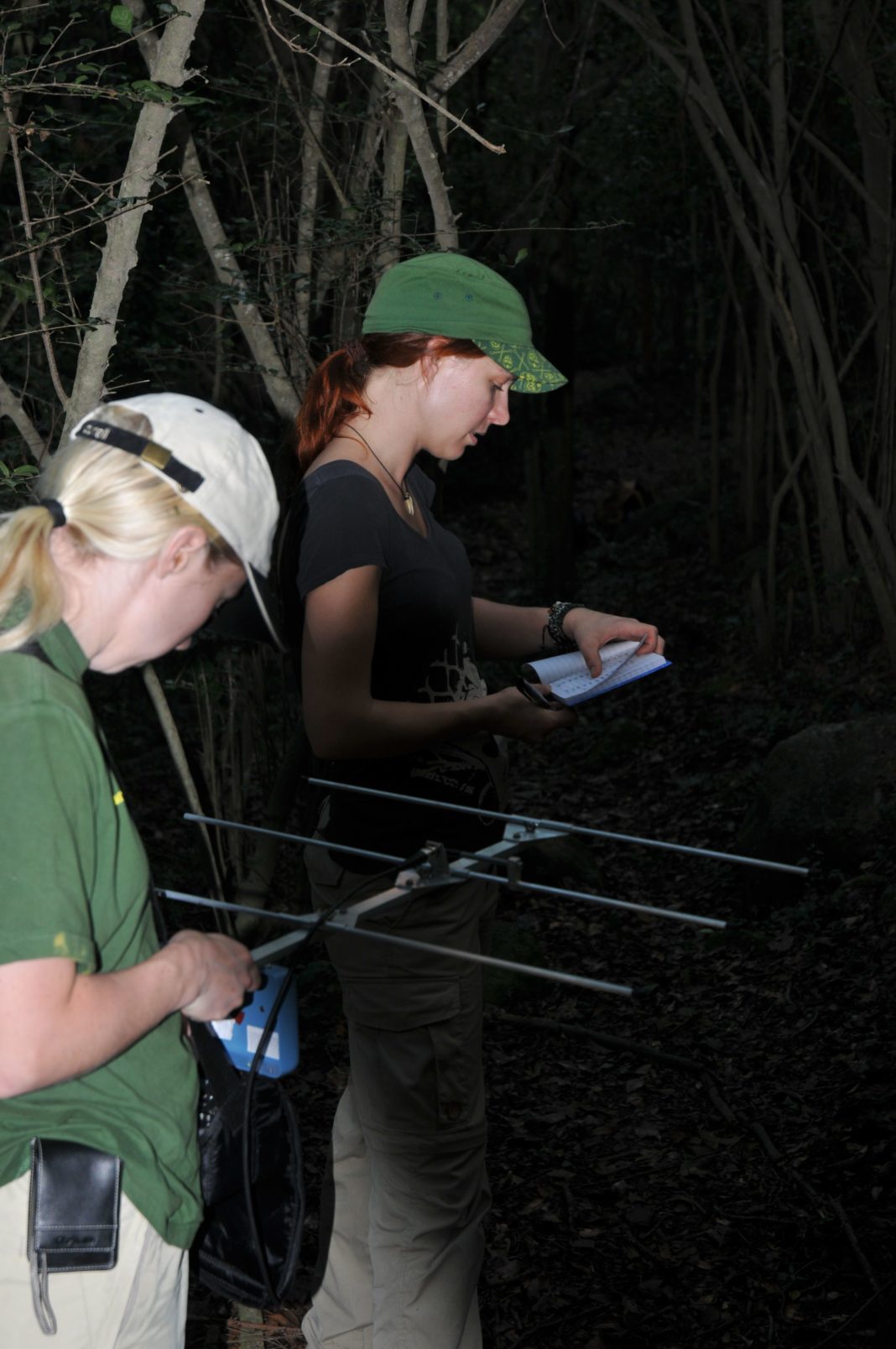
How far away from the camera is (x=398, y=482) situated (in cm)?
240

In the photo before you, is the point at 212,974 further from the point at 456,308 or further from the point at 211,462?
the point at 456,308

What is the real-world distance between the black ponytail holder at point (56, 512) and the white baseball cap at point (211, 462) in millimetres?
87

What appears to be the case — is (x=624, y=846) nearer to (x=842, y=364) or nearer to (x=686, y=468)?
(x=842, y=364)

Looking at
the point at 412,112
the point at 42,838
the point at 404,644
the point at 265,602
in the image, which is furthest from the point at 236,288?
the point at 42,838

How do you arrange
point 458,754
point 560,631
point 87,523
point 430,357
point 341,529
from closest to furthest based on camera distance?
point 87,523 → point 341,529 → point 430,357 → point 458,754 → point 560,631

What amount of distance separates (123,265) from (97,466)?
5.06 ft

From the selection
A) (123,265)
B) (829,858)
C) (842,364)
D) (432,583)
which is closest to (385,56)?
(123,265)

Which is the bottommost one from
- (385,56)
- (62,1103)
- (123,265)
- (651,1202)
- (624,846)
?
(624,846)

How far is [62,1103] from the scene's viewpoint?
4.83 feet

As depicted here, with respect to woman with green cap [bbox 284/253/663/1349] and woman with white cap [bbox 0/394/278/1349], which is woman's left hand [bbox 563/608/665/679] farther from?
woman with white cap [bbox 0/394/278/1349]

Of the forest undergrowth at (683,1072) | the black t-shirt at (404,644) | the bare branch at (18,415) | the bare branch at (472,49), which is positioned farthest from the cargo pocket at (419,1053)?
the bare branch at (472,49)

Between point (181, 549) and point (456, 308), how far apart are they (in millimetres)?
1005

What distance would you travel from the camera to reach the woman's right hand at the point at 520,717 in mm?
2375

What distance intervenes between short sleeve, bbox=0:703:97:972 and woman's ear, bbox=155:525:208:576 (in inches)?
8.1
